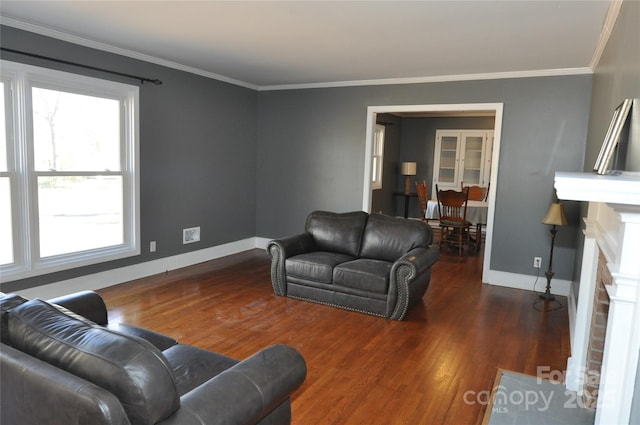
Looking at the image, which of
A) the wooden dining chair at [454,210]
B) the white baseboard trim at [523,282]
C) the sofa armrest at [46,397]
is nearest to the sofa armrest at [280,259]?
the white baseboard trim at [523,282]

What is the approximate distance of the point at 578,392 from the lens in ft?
8.93

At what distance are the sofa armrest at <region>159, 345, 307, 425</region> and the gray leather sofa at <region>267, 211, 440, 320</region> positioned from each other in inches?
86.2

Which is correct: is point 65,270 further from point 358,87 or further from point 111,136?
point 358,87

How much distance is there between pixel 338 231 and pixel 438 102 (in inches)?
86.0

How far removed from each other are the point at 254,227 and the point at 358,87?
107 inches

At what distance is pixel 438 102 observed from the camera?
555cm

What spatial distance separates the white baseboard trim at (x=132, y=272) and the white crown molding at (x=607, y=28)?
16.1 feet

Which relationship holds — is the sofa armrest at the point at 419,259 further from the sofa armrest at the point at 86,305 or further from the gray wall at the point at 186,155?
the gray wall at the point at 186,155

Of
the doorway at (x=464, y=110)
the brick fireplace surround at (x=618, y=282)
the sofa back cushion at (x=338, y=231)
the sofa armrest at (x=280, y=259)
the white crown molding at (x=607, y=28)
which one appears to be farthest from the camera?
the doorway at (x=464, y=110)

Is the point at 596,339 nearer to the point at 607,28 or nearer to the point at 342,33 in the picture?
the point at 607,28

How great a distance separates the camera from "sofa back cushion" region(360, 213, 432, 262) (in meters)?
4.49

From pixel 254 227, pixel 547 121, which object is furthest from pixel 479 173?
pixel 254 227

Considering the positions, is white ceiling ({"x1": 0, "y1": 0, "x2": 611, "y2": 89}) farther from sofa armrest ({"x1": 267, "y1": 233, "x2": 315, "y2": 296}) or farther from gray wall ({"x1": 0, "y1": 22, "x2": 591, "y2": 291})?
sofa armrest ({"x1": 267, "y1": 233, "x2": 315, "y2": 296})

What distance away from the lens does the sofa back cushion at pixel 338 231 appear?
481 cm
